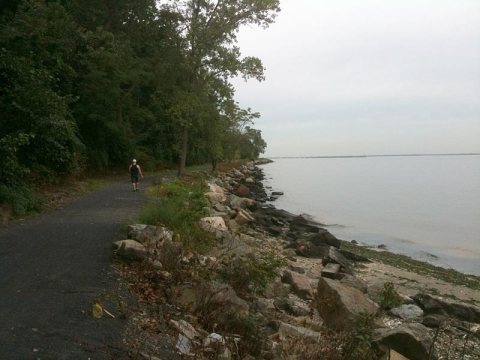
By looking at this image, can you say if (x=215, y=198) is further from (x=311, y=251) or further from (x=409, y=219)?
(x=409, y=219)

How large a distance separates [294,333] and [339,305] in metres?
1.86

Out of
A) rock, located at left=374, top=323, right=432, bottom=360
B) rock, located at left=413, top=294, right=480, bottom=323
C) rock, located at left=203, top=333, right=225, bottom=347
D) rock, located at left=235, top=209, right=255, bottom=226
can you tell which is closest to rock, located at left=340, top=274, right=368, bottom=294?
rock, located at left=413, top=294, right=480, bottom=323

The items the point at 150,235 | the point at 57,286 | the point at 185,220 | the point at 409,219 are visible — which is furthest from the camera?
the point at 409,219

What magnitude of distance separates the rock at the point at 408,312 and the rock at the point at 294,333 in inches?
149

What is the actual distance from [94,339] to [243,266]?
3330 millimetres

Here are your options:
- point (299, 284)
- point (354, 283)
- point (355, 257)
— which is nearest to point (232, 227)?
point (355, 257)

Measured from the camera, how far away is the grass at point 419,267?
15.2 m

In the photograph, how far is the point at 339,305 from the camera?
7.85 m

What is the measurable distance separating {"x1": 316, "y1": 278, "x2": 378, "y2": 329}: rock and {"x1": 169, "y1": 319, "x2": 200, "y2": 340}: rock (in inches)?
119

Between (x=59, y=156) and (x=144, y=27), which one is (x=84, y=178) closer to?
(x=59, y=156)

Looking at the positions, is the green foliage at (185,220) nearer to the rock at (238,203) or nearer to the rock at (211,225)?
the rock at (211,225)

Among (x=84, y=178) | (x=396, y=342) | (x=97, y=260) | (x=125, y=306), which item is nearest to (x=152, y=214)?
(x=97, y=260)

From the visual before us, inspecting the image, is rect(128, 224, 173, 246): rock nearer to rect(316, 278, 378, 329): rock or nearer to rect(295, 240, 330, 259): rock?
rect(316, 278, 378, 329): rock

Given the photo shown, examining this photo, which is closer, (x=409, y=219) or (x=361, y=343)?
(x=361, y=343)
